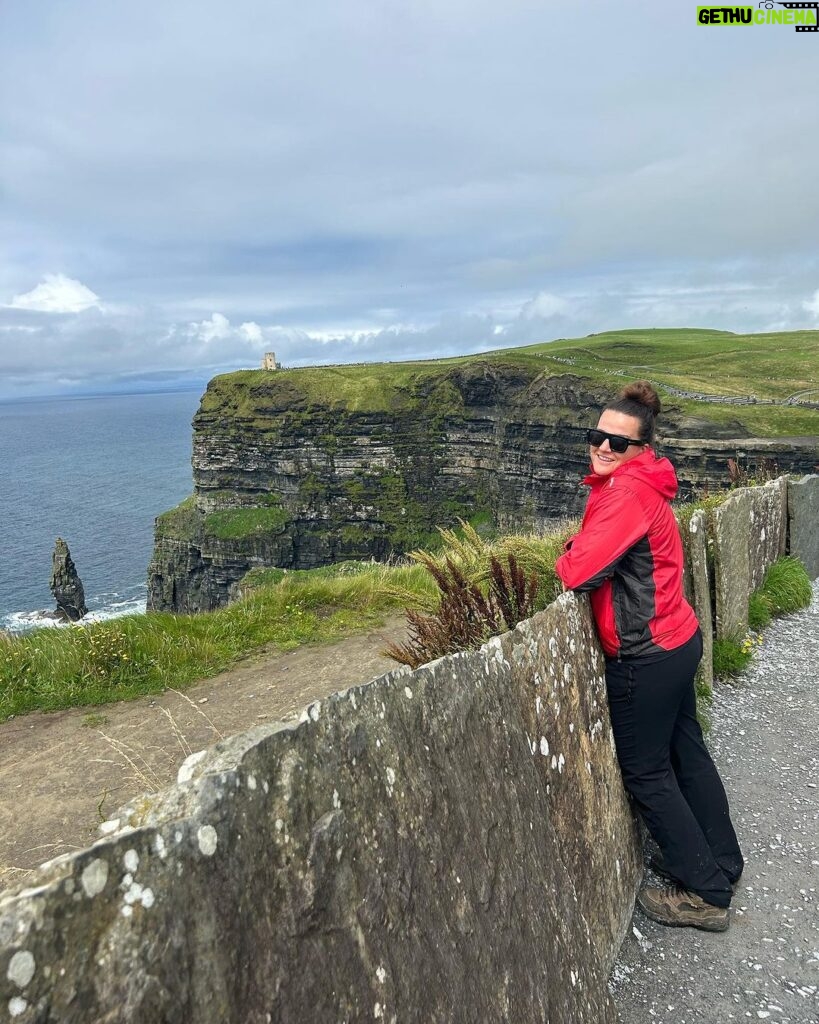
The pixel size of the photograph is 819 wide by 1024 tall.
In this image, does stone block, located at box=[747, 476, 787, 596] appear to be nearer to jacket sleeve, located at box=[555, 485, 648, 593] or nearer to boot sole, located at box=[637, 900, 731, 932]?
boot sole, located at box=[637, 900, 731, 932]

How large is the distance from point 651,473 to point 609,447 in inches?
14.7

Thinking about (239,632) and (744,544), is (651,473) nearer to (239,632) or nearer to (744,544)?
(744,544)

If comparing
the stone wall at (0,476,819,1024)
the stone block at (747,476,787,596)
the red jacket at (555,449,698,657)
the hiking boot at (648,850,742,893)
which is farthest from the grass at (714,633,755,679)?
the stone wall at (0,476,819,1024)

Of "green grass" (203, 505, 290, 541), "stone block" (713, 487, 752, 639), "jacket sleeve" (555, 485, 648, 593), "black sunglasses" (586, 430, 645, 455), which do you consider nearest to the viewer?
"jacket sleeve" (555, 485, 648, 593)

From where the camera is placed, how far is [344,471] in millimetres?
101438

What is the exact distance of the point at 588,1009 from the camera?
3436mm

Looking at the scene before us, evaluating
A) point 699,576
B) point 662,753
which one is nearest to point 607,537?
point 662,753

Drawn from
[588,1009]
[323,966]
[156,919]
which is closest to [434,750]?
[323,966]

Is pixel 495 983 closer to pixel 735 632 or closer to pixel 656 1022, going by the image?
pixel 656 1022

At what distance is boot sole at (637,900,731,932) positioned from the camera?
173 inches

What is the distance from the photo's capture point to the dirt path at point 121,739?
5.07 m

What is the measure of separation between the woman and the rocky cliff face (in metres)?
85.7

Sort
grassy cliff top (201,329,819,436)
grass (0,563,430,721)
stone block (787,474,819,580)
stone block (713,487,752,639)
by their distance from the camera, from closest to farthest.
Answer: grass (0,563,430,721) < stone block (713,487,752,639) < stone block (787,474,819,580) < grassy cliff top (201,329,819,436)

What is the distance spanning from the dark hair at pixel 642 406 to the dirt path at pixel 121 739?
10.4ft
